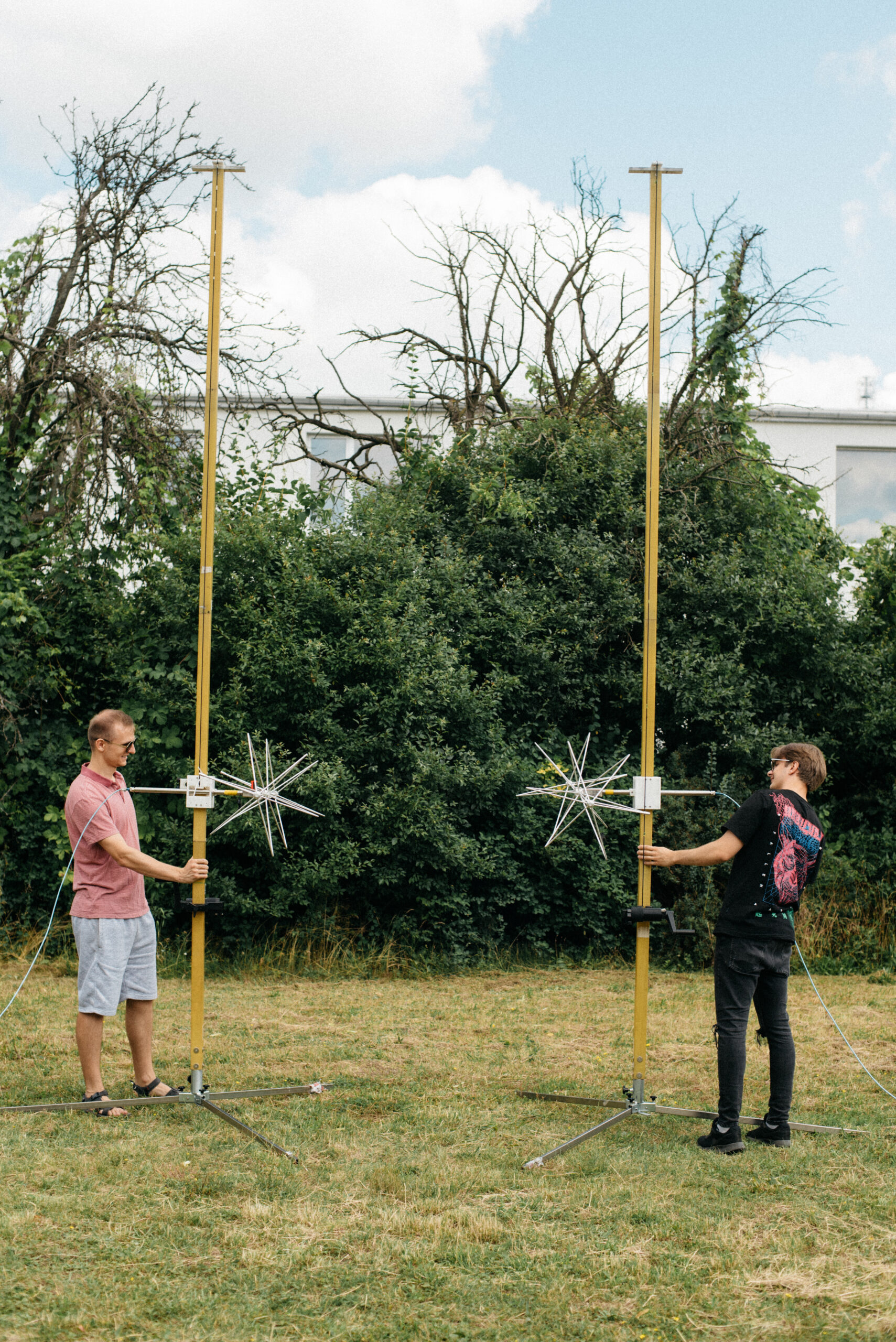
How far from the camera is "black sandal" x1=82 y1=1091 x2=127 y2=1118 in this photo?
199 inches

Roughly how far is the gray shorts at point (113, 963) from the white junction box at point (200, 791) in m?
0.70

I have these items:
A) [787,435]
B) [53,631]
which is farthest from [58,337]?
[787,435]

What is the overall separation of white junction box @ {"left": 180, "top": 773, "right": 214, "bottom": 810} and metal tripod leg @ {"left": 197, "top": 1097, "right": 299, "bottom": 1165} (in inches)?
51.6

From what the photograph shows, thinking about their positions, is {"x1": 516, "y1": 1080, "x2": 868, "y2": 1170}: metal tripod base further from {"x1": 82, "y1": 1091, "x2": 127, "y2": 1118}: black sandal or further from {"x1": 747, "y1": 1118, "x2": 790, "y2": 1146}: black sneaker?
{"x1": 82, "y1": 1091, "x2": 127, "y2": 1118}: black sandal

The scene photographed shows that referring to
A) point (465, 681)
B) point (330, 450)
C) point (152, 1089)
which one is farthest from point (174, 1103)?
point (330, 450)

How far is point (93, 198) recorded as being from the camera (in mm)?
10289

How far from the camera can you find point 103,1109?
5.07 m

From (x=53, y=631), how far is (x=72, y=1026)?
13.1ft

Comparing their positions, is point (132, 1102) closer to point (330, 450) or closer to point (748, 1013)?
point (748, 1013)

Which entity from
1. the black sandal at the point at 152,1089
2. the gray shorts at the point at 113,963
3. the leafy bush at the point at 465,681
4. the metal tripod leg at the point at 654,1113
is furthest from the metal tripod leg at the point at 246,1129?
the leafy bush at the point at 465,681

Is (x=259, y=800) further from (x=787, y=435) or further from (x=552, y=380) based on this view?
(x=787, y=435)

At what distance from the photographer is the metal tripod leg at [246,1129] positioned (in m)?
4.57

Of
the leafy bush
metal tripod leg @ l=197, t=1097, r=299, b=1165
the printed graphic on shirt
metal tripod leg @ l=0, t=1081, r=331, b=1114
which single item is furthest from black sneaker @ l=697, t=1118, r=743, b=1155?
A: the leafy bush

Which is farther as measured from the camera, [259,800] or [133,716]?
[133,716]
